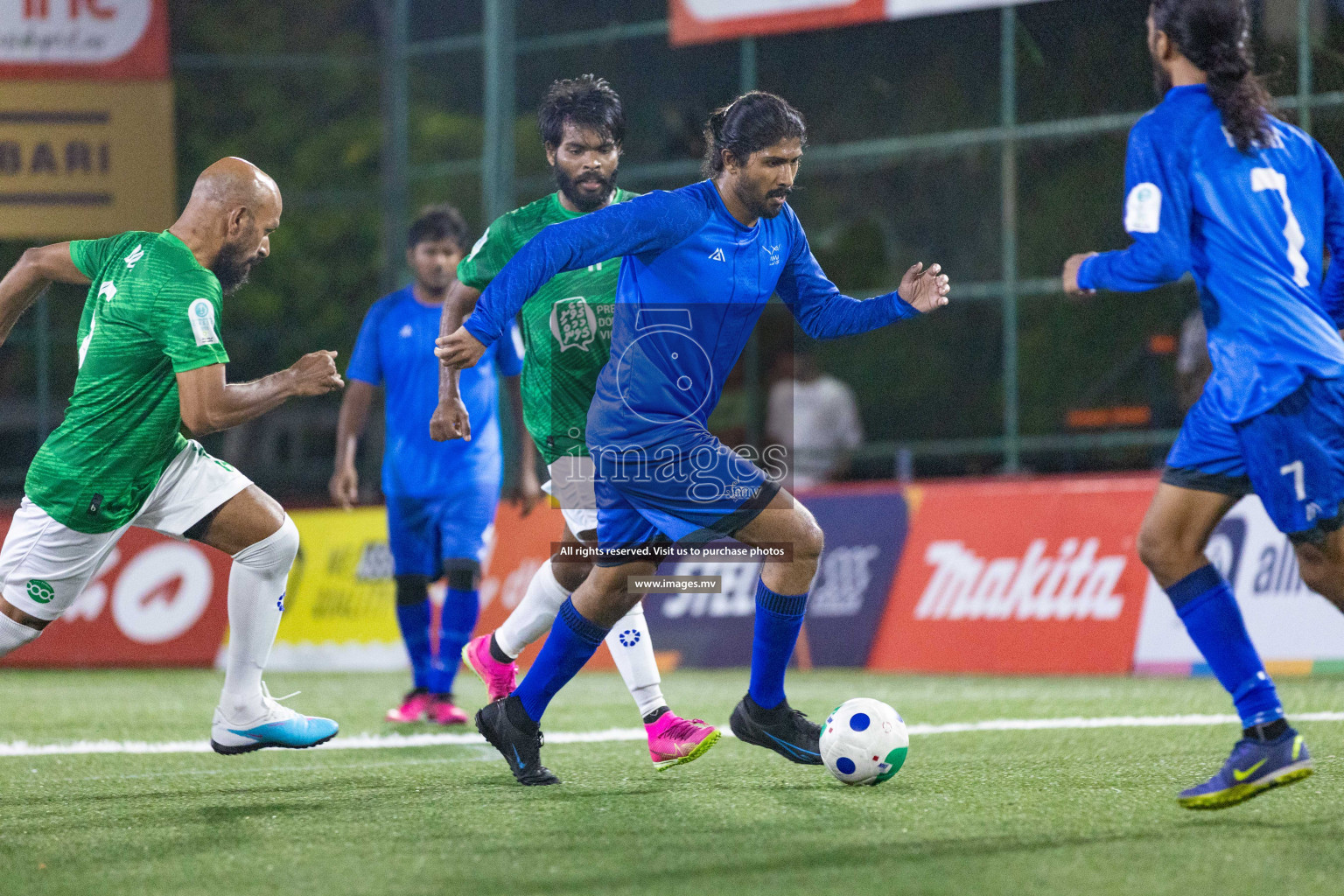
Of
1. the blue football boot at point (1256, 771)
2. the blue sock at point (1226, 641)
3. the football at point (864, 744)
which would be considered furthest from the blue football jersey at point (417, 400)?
the blue football boot at point (1256, 771)

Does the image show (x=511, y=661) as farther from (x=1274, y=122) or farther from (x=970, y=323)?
(x=970, y=323)

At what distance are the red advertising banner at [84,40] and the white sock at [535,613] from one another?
10707 mm

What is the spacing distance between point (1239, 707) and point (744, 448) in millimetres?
9260

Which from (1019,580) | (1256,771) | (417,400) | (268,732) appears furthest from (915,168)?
(1256,771)

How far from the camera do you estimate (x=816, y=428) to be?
45.1 ft

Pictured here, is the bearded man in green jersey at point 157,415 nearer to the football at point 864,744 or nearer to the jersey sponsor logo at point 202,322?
the jersey sponsor logo at point 202,322

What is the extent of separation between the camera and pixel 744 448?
13711 millimetres

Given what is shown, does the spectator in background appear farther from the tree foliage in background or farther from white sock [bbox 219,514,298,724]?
white sock [bbox 219,514,298,724]

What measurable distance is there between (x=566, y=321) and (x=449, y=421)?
900mm

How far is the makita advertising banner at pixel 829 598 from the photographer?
35.1 feet

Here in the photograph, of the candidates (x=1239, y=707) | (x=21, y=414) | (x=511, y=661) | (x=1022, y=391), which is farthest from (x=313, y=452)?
(x=1239, y=707)

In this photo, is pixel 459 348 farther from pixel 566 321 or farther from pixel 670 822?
pixel 670 822

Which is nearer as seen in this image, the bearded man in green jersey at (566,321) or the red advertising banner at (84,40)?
the bearded man in green jersey at (566,321)

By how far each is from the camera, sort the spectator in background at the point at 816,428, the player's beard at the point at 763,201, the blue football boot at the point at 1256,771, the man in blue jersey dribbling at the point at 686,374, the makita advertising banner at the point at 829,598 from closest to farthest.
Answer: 1. the blue football boot at the point at 1256,771
2. the man in blue jersey dribbling at the point at 686,374
3. the player's beard at the point at 763,201
4. the makita advertising banner at the point at 829,598
5. the spectator in background at the point at 816,428
